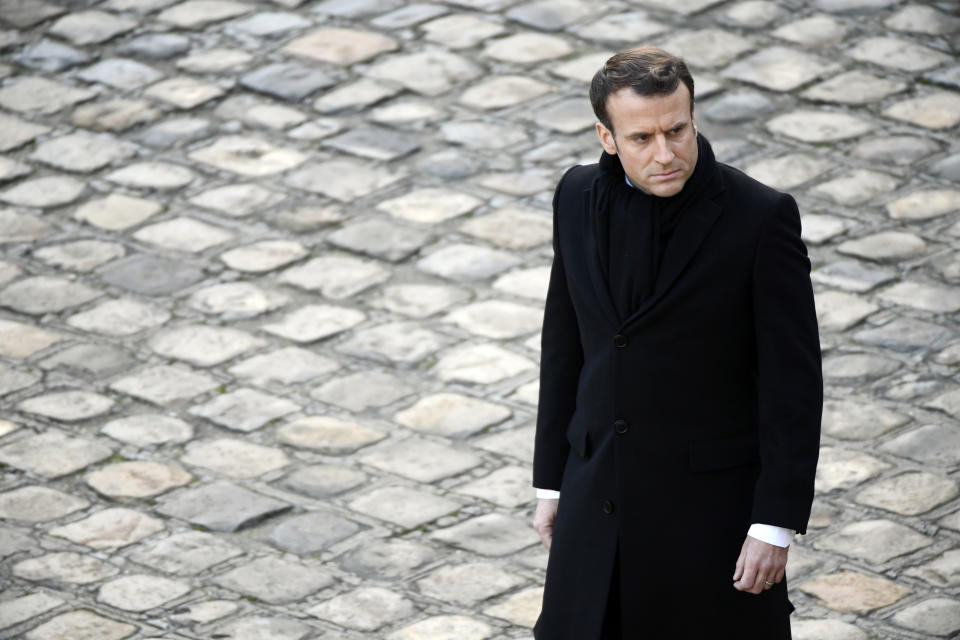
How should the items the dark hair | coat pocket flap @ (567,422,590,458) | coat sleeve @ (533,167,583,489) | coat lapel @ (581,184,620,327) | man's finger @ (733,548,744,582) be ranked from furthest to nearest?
coat sleeve @ (533,167,583,489), coat pocket flap @ (567,422,590,458), coat lapel @ (581,184,620,327), man's finger @ (733,548,744,582), the dark hair

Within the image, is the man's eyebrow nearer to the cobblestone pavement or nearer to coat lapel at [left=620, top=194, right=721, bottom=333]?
coat lapel at [left=620, top=194, right=721, bottom=333]

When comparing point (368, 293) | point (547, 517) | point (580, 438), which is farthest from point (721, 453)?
point (368, 293)

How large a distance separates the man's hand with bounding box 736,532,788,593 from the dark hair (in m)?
0.94

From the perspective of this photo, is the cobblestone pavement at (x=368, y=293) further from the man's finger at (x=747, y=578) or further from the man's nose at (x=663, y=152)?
Result: the man's nose at (x=663, y=152)

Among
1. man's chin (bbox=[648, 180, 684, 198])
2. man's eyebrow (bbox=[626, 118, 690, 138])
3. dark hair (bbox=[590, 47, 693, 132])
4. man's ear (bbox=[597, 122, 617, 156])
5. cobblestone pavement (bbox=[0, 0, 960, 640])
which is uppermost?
dark hair (bbox=[590, 47, 693, 132])

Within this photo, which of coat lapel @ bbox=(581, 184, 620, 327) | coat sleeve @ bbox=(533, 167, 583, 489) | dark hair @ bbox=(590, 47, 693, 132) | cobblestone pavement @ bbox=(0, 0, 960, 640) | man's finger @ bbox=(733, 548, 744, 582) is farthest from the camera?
cobblestone pavement @ bbox=(0, 0, 960, 640)

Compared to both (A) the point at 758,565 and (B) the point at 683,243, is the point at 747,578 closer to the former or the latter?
(A) the point at 758,565

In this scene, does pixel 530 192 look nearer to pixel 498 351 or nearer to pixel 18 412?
pixel 498 351

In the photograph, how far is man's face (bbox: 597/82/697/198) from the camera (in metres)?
2.82

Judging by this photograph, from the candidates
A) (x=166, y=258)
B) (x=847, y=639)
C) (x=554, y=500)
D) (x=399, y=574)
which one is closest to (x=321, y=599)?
(x=399, y=574)

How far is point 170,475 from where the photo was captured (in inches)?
195

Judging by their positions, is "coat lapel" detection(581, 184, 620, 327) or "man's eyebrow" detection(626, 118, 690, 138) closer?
"man's eyebrow" detection(626, 118, 690, 138)

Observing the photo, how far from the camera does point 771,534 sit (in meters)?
2.88

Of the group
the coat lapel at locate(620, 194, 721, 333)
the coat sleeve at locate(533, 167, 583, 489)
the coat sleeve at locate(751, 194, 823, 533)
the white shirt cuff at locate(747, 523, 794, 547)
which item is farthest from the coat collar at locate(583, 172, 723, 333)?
the white shirt cuff at locate(747, 523, 794, 547)
